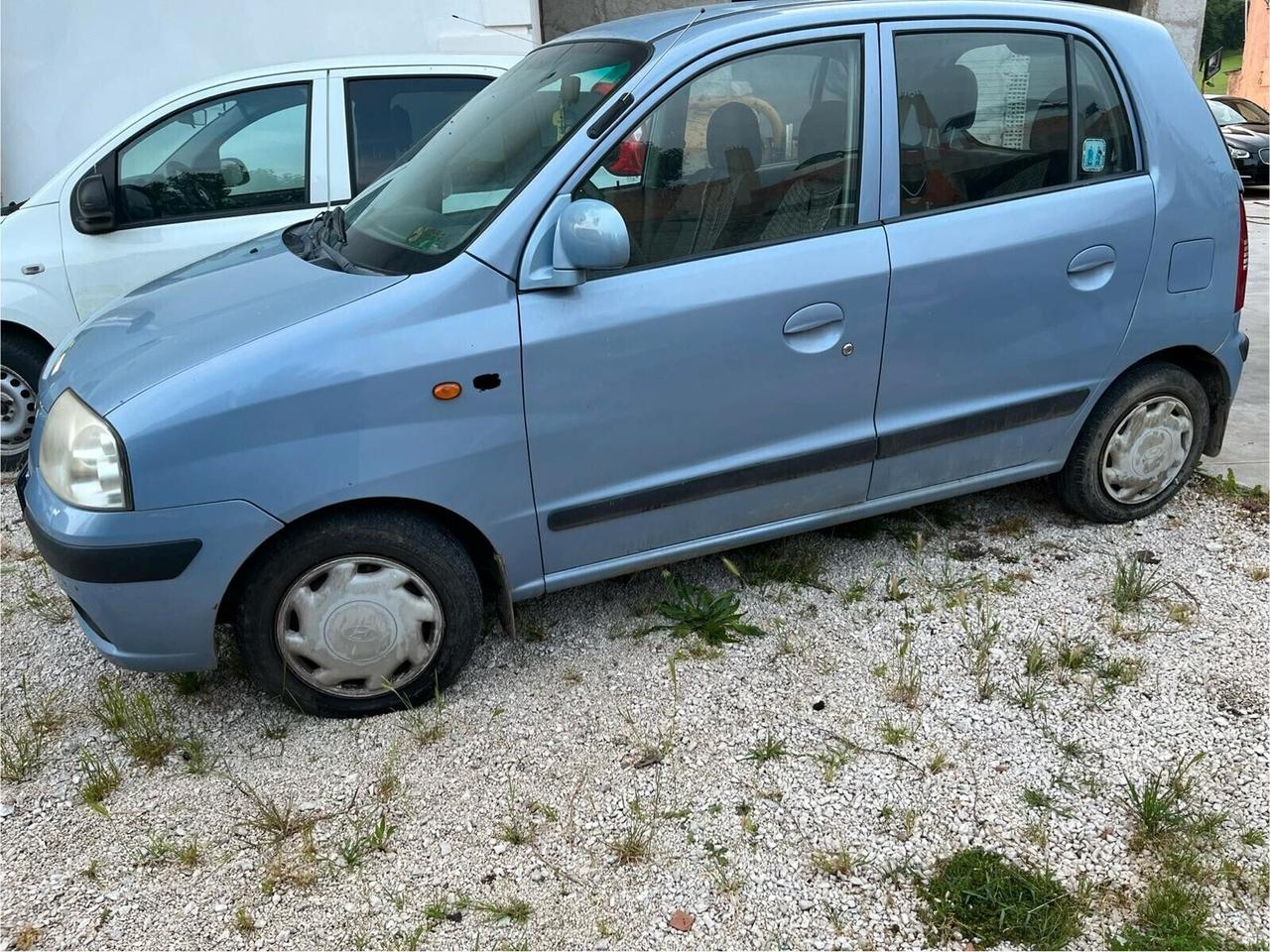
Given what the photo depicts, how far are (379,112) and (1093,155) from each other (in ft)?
10.3

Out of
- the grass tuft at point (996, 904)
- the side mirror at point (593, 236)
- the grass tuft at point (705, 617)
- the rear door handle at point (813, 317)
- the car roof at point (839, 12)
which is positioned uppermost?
the car roof at point (839, 12)

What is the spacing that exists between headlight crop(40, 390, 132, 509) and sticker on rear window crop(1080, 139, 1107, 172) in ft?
10.2

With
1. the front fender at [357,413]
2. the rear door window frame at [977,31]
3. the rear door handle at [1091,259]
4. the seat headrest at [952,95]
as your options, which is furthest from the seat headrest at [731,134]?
the rear door handle at [1091,259]

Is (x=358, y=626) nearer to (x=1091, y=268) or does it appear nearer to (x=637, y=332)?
(x=637, y=332)

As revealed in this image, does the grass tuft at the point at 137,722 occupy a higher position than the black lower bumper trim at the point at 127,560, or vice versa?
the black lower bumper trim at the point at 127,560

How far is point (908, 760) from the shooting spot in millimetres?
2922

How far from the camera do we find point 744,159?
3.17 m

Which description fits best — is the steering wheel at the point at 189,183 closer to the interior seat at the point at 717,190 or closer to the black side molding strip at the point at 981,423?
the interior seat at the point at 717,190

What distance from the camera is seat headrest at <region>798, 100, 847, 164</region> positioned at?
3.25 metres

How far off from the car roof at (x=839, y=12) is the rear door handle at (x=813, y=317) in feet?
2.88

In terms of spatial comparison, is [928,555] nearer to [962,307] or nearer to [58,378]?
[962,307]

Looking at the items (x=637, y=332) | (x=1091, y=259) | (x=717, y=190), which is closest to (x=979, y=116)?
(x=1091, y=259)

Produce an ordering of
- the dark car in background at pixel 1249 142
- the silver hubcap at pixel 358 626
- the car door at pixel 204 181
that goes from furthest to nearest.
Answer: the dark car in background at pixel 1249 142 < the car door at pixel 204 181 < the silver hubcap at pixel 358 626

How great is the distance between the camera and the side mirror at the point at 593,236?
9.34 ft
